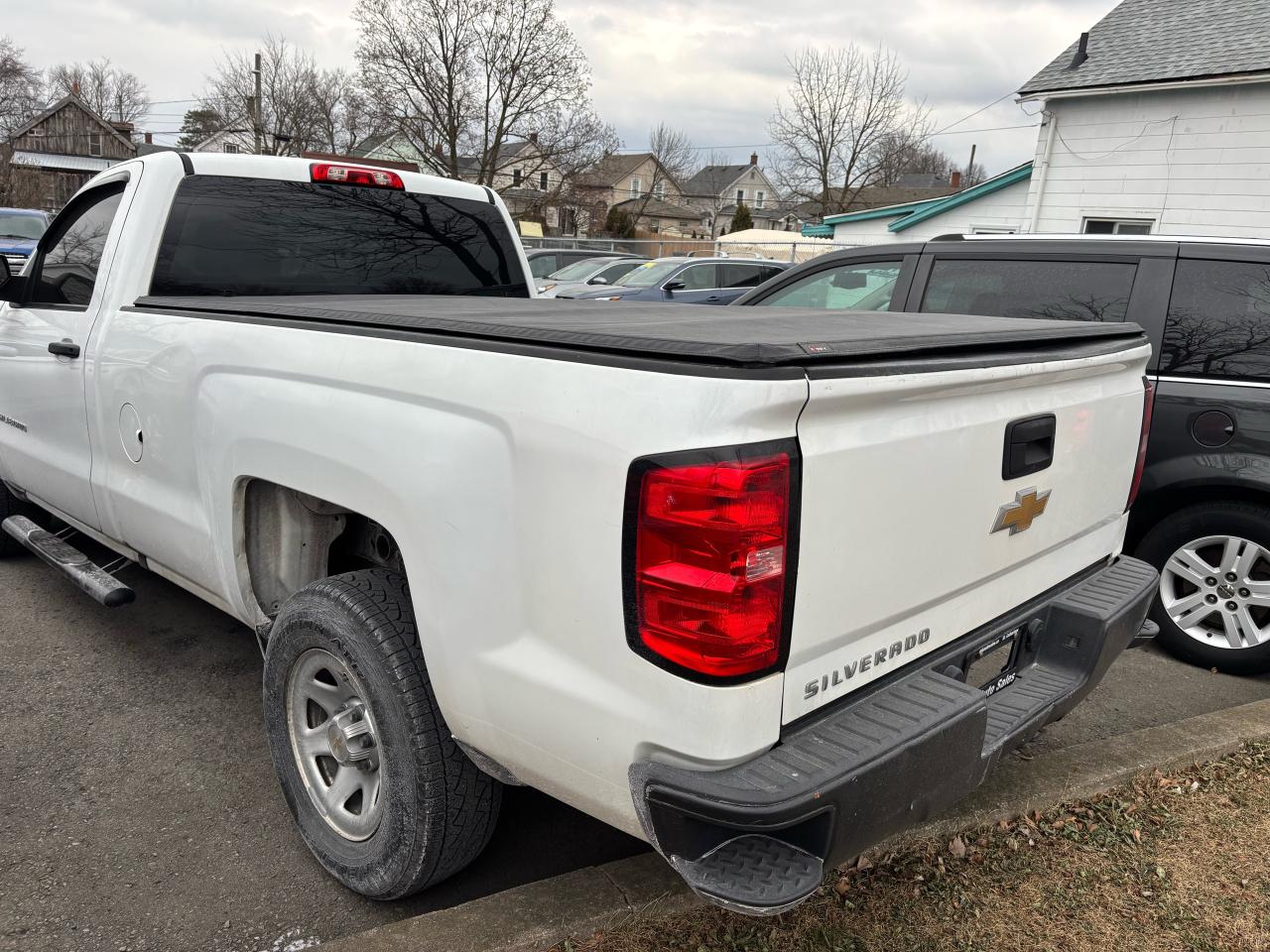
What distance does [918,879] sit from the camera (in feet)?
8.55

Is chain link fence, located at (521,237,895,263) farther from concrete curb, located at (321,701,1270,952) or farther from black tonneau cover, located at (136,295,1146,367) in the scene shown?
black tonneau cover, located at (136,295,1146,367)

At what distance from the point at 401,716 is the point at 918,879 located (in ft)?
4.86

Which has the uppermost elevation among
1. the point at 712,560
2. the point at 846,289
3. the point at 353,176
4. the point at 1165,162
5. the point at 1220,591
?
the point at 1165,162

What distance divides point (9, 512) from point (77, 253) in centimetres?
191

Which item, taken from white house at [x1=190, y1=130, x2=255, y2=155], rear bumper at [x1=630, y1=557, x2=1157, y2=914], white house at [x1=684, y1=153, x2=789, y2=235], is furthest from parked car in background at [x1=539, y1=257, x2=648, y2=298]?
white house at [x1=684, y1=153, x2=789, y2=235]

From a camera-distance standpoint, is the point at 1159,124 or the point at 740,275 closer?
the point at 1159,124

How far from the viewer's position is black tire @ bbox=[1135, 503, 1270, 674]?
13.1 ft

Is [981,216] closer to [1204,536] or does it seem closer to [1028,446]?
[1204,536]

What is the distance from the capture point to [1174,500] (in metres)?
4.16

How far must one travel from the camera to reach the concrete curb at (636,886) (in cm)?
228

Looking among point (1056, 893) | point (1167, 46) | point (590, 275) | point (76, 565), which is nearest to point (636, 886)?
point (1056, 893)

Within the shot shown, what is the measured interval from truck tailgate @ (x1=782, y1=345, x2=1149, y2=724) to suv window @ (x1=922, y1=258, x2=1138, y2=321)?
5.87ft

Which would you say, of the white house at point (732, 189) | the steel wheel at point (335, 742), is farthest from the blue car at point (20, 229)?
the white house at point (732, 189)

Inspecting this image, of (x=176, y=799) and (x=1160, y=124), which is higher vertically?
(x=1160, y=124)
